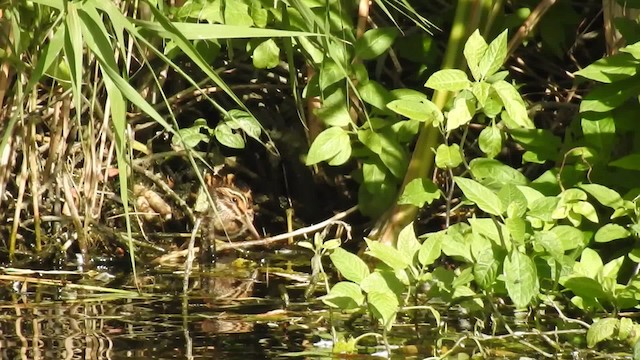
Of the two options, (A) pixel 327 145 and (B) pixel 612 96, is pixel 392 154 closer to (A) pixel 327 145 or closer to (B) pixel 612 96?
(A) pixel 327 145

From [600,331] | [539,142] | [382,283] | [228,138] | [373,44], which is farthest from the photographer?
[228,138]

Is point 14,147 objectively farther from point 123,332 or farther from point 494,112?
point 494,112

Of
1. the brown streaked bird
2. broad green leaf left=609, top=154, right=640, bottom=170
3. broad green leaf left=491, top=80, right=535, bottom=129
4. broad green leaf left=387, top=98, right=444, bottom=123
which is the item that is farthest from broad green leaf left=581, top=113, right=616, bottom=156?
the brown streaked bird

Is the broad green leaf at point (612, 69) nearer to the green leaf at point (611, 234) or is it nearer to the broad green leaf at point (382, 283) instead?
the green leaf at point (611, 234)

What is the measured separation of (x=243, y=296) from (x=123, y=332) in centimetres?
43

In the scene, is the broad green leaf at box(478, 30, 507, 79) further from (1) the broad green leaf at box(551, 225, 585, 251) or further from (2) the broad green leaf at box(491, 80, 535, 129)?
(1) the broad green leaf at box(551, 225, 585, 251)

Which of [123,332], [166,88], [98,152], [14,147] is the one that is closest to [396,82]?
[166,88]

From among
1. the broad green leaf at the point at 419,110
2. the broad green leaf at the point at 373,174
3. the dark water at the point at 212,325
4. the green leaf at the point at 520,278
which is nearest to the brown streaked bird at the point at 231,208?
the dark water at the point at 212,325

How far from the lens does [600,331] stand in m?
1.91

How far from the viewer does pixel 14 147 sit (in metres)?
2.83

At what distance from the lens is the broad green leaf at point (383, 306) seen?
1.91 metres

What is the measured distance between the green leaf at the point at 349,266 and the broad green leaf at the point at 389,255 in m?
0.03

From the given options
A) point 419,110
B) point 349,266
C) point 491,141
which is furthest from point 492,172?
point 349,266

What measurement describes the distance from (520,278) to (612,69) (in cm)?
60
